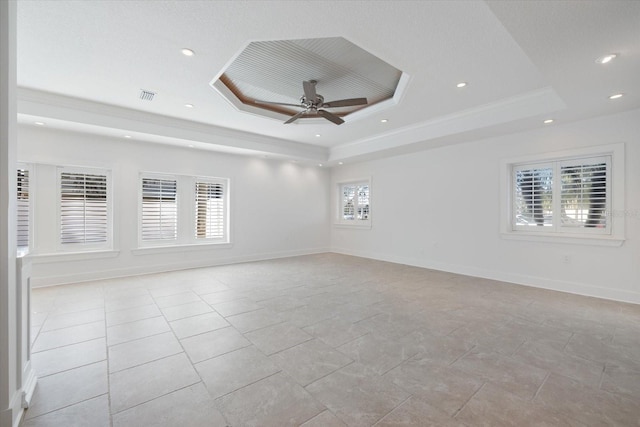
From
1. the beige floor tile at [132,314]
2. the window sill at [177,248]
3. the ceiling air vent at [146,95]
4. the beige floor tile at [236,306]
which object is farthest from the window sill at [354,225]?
the ceiling air vent at [146,95]

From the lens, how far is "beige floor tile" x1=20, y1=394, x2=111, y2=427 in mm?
1616

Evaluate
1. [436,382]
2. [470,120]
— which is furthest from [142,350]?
[470,120]

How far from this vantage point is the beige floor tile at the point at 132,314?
3129 mm

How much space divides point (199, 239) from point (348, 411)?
535cm

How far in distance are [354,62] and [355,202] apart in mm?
4831

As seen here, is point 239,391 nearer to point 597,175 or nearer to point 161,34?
point 161,34

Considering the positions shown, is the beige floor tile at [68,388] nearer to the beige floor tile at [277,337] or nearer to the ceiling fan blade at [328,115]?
the beige floor tile at [277,337]

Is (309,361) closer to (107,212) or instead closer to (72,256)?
(72,256)

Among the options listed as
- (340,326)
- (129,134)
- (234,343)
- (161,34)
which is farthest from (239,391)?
(129,134)

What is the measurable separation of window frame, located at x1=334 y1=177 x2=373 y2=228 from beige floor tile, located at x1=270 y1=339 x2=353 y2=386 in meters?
5.06

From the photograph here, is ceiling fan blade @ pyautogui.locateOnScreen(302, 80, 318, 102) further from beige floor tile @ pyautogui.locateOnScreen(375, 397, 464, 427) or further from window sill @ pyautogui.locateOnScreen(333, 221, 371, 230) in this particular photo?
window sill @ pyautogui.locateOnScreen(333, 221, 371, 230)

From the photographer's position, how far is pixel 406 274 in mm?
5414

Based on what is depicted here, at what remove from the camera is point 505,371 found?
2148 mm

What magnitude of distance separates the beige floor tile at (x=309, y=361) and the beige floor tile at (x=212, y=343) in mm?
452
